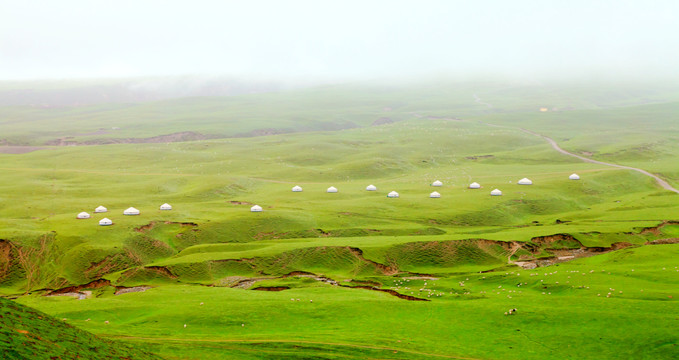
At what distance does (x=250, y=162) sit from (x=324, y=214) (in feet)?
259

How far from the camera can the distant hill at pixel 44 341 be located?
27.7 metres

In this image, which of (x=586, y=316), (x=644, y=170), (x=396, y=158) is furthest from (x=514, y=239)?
(x=396, y=158)

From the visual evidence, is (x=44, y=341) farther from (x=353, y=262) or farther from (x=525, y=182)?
(x=525, y=182)

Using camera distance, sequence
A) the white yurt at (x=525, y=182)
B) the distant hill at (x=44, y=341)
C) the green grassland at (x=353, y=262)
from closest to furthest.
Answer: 1. the distant hill at (x=44, y=341)
2. the green grassland at (x=353, y=262)
3. the white yurt at (x=525, y=182)

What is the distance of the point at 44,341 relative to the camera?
3034cm

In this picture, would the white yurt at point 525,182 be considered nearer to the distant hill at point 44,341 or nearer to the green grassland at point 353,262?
the green grassland at point 353,262

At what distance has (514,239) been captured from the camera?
83.0 meters

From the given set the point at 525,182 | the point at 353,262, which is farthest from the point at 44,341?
the point at 525,182

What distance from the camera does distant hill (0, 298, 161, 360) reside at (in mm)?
27703

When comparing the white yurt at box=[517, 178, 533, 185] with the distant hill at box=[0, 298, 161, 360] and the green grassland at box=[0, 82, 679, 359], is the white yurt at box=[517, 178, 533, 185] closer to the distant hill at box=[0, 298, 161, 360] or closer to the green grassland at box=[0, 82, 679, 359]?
the green grassland at box=[0, 82, 679, 359]

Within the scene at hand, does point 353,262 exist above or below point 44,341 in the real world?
below

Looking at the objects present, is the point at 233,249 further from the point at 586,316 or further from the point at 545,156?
the point at 545,156

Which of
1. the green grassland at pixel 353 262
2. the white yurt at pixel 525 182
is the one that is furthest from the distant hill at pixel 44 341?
the white yurt at pixel 525 182

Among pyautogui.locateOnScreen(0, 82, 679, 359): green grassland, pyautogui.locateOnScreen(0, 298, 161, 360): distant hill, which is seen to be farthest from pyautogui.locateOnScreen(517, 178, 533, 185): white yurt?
pyautogui.locateOnScreen(0, 298, 161, 360): distant hill
